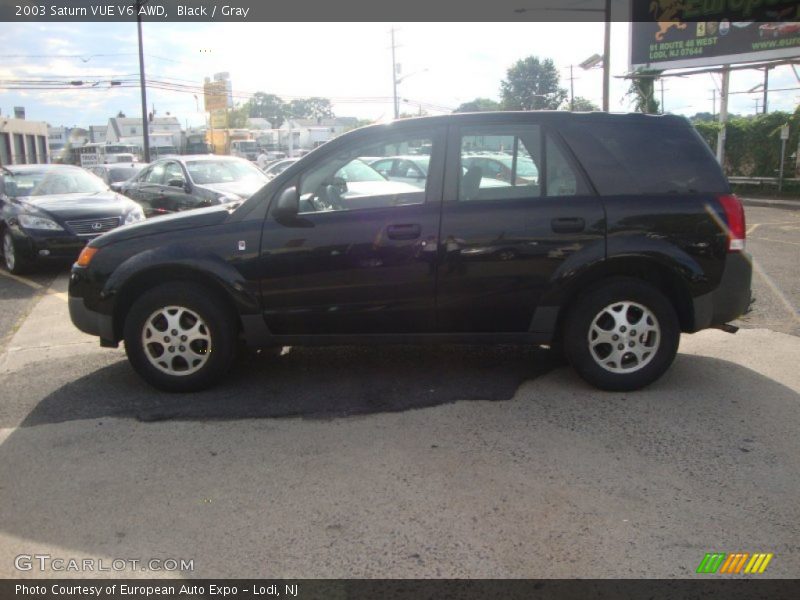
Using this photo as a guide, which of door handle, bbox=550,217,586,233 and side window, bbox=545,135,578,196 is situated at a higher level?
side window, bbox=545,135,578,196

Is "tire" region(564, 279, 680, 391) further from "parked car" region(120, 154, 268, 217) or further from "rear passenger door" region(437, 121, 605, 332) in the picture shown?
"parked car" region(120, 154, 268, 217)

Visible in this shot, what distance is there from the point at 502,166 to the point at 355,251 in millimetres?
1172

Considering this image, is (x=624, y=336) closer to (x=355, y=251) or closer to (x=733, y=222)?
(x=733, y=222)

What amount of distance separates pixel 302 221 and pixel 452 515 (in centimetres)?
231

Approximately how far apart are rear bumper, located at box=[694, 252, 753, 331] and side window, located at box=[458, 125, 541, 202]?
4.48 feet

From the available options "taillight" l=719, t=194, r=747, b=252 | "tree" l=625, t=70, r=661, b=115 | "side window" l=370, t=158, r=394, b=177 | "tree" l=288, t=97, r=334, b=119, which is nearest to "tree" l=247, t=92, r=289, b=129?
"tree" l=288, t=97, r=334, b=119

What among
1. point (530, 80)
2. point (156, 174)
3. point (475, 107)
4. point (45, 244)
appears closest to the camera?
point (45, 244)

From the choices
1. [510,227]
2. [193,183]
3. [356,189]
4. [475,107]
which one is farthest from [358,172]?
[475,107]

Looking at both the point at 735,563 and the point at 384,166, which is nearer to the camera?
the point at 735,563

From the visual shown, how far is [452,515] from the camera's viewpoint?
324 cm

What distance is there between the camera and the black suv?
4.66 m

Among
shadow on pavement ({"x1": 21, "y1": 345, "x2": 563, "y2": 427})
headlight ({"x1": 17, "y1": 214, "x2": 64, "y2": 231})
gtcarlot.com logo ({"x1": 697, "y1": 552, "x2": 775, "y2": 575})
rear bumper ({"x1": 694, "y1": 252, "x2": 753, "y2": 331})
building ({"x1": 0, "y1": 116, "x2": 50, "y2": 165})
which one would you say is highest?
building ({"x1": 0, "y1": 116, "x2": 50, "y2": 165})

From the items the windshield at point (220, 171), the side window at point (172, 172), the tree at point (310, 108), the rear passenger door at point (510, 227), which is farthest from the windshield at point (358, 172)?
the tree at point (310, 108)

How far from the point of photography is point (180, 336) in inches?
190
